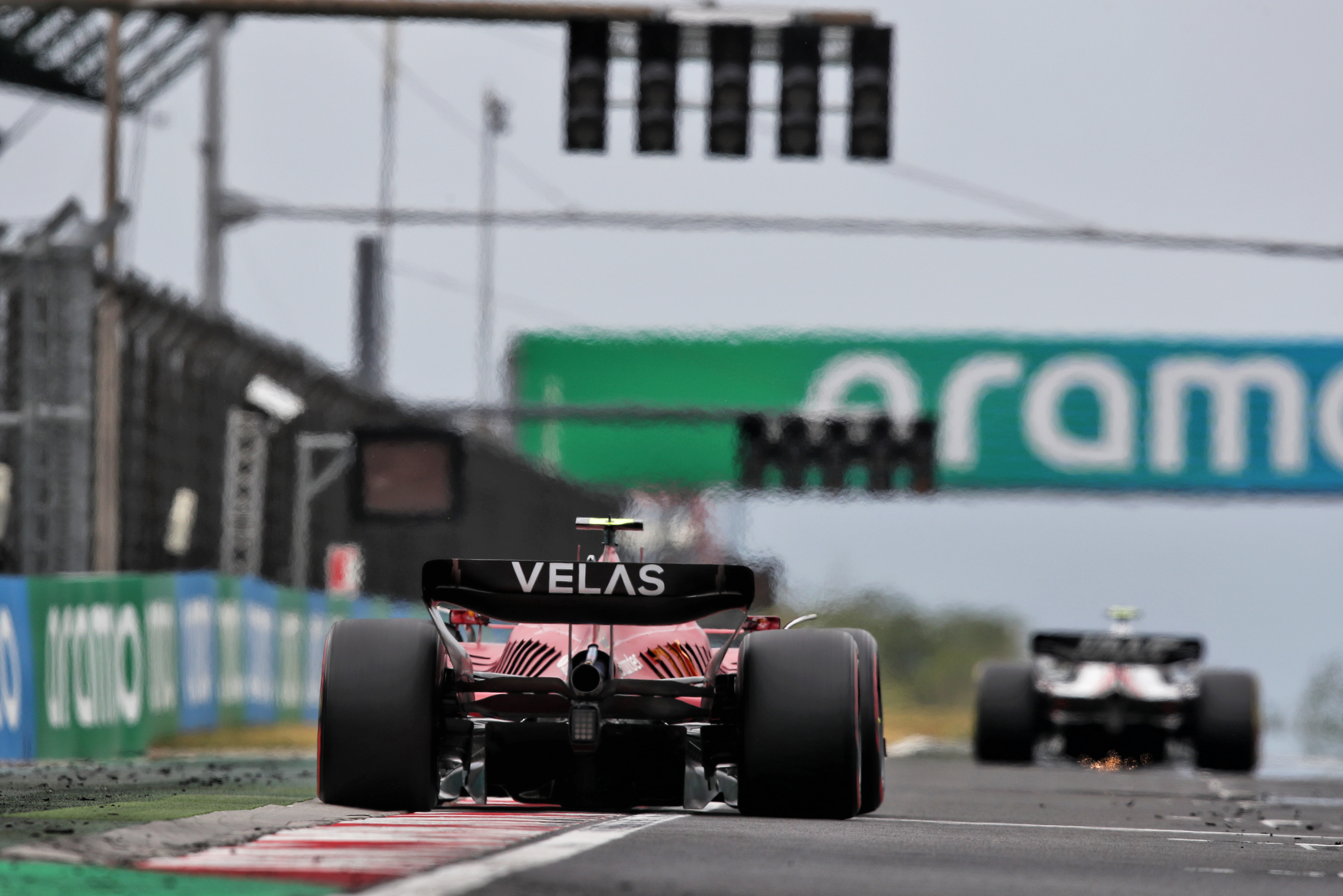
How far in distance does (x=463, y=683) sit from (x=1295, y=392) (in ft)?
130

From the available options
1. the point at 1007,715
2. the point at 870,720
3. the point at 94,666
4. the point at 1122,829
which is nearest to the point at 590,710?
the point at 870,720

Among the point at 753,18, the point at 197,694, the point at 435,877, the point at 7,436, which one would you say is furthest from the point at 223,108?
the point at 435,877

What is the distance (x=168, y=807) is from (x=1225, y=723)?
47.1 ft

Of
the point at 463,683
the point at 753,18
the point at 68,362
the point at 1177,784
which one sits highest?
the point at 753,18

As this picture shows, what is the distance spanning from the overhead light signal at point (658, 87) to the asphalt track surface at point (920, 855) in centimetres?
490

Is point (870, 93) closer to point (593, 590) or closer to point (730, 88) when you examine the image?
point (730, 88)

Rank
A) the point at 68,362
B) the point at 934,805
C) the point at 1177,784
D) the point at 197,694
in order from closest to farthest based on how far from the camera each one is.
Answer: the point at 934,805 → the point at 1177,784 → the point at 197,694 → the point at 68,362

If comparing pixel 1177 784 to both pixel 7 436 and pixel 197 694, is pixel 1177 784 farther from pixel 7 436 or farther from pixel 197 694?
pixel 7 436

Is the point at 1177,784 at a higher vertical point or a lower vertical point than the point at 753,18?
lower

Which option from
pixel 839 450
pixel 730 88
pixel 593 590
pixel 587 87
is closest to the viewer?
pixel 593 590

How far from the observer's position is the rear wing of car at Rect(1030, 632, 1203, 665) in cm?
2370

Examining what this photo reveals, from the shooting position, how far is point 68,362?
22578mm

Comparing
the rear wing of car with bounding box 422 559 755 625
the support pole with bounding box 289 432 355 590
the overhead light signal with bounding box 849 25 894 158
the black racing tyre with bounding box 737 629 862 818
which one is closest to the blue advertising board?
the overhead light signal with bounding box 849 25 894 158

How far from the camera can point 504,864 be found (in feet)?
25.8
